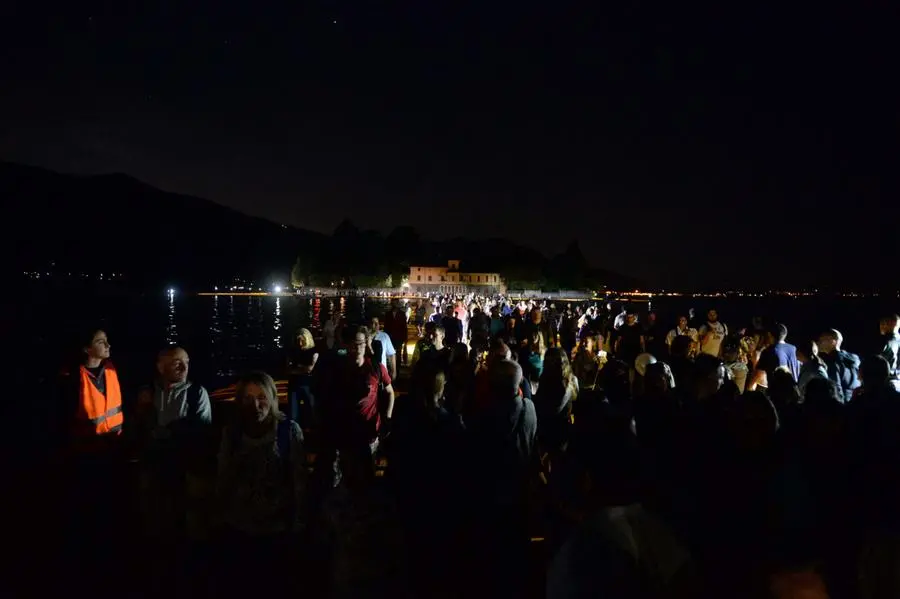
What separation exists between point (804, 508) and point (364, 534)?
2457 mm

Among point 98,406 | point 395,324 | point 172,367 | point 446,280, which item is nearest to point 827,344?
point 172,367

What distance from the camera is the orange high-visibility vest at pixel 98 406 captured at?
15.6 feet

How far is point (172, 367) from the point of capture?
4.35 meters

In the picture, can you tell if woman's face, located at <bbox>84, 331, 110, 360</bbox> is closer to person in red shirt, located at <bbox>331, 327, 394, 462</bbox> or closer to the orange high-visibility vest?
the orange high-visibility vest

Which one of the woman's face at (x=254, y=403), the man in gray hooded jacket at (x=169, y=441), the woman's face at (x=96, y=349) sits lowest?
the man in gray hooded jacket at (x=169, y=441)

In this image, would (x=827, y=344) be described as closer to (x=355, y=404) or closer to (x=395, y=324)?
(x=355, y=404)

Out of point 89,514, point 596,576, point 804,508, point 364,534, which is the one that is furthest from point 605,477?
point 89,514

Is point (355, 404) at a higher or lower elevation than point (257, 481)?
higher

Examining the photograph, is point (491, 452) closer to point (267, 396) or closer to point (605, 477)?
point (267, 396)

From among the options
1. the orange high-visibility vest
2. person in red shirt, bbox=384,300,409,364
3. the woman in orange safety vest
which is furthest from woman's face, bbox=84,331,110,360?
person in red shirt, bbox=384,300,409,364

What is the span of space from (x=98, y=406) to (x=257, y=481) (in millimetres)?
2435

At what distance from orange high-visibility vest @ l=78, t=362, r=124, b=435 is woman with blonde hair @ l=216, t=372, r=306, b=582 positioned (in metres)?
2.10

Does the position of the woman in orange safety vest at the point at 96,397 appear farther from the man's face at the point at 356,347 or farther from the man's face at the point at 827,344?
the man's face at the point at 827,344

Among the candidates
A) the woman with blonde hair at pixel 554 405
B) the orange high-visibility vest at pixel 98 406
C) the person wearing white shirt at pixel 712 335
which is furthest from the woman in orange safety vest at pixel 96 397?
the person wearing white shirt at pixel 712 335
